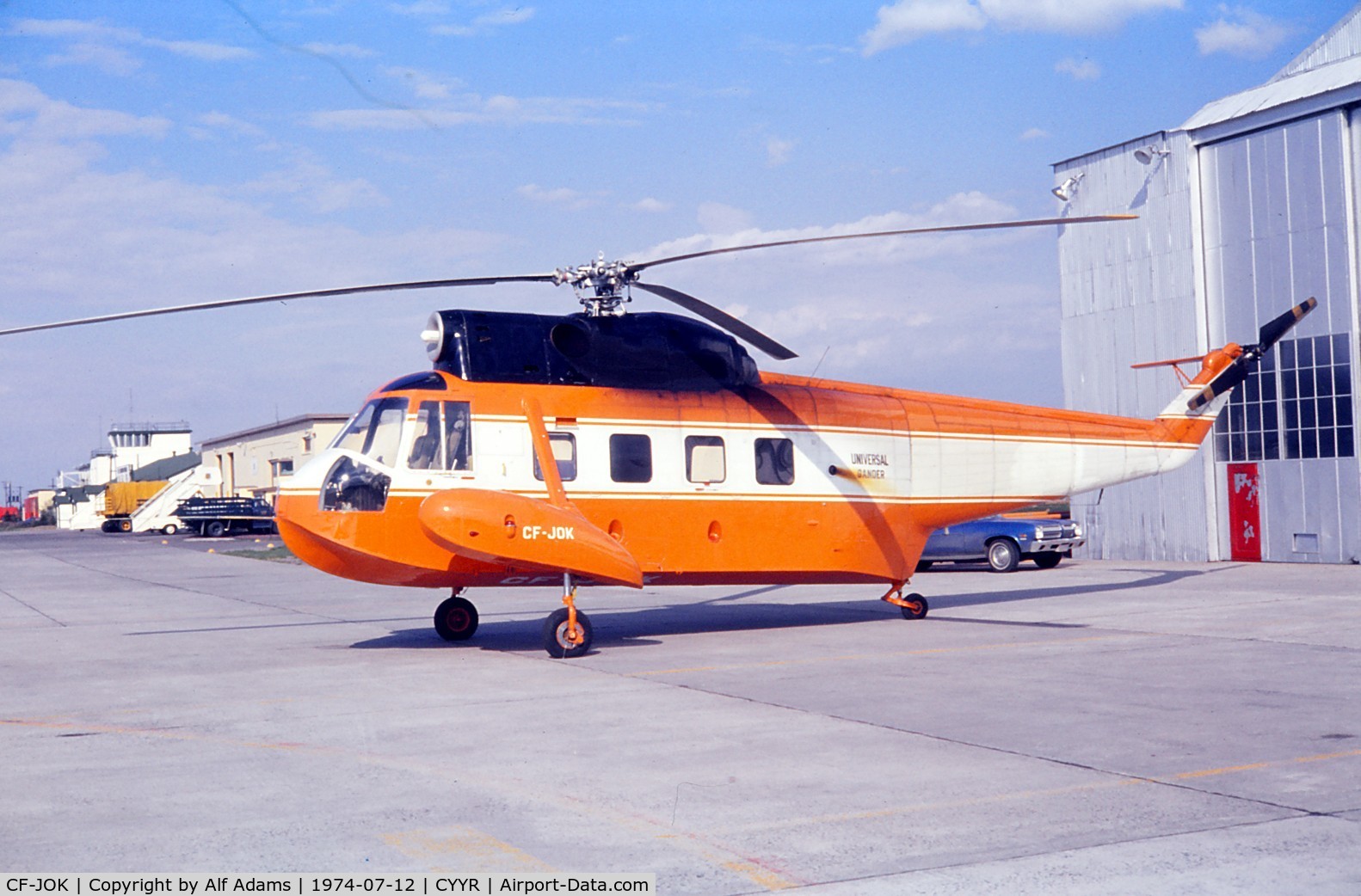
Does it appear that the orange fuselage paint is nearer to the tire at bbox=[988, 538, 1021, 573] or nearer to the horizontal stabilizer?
the horizontal stabilizer

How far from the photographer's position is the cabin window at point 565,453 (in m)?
14.1

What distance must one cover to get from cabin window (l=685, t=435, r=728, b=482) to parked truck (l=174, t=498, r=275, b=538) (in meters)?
53.7

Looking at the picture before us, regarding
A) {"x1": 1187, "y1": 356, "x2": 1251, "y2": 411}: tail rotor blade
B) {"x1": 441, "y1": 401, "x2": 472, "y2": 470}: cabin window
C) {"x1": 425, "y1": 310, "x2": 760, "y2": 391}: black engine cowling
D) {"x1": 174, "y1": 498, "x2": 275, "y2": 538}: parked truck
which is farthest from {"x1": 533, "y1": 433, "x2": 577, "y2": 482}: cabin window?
{"x1": 174, "y1": 498, "x2": 275, "y2": 538}: parked truck

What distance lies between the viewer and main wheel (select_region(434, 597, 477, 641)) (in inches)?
583

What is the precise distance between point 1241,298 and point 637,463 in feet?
58.2

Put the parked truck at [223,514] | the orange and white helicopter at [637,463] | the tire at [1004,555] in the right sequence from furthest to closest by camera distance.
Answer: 1. the parked truck at [223,514]
2. the tire at [1004,555]
3. the orange and white helicopter at [637,463]

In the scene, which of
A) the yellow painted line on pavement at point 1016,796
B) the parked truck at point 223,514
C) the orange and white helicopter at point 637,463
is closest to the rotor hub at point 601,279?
the orange and white helicopter at point 637,463

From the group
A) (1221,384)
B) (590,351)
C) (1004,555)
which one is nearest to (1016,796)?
(590,351)

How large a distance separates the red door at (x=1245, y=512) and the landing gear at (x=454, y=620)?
60.6ft

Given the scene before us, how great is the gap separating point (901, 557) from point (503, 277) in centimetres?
705

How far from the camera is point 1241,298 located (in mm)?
26781

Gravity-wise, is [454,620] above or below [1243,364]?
below

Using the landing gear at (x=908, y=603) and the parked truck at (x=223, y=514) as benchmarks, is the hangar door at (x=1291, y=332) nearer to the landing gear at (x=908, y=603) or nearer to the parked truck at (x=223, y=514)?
the landing gear at (x=908, y=603)

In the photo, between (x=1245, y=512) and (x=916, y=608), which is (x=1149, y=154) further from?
(x=916, y=608)
